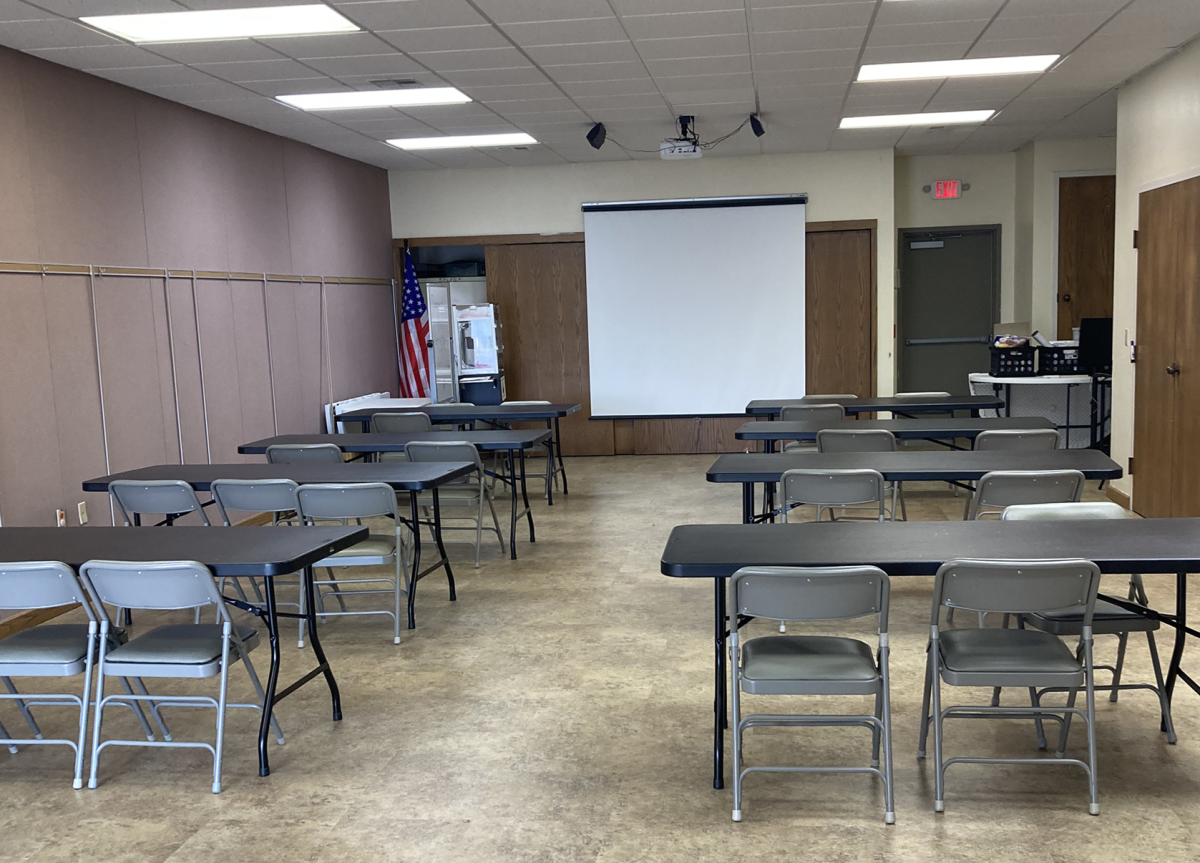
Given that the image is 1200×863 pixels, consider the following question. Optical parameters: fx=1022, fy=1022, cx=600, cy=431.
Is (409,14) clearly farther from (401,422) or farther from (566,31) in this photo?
(401,422)

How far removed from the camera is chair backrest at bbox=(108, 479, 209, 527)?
15.9ft

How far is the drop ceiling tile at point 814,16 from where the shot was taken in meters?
5.22

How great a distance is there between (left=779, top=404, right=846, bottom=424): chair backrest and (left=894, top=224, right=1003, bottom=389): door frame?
407 centimetres

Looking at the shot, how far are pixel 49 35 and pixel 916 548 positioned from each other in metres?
4.86

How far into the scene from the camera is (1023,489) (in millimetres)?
4465

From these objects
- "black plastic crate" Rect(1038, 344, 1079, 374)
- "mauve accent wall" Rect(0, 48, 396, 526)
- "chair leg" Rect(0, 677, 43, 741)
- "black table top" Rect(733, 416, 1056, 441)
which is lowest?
"chair leg" Rect(0, 677, 43, 741)

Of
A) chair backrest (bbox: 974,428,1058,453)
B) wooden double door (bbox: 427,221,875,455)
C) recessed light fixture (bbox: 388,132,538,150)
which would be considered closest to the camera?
chair backrest (bbox: 974,428,1058,453)

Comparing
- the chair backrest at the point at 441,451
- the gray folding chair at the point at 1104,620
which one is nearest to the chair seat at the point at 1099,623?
the gray folding chair at the point at 1104,620

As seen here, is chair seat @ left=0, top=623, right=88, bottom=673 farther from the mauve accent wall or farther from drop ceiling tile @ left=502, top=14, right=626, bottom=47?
drop ceiling tile @ left=502, top=14, right=626, bottom=47

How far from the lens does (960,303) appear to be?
437 inches

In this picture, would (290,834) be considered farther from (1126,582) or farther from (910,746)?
(1126,582)

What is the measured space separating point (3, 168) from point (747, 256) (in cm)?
686

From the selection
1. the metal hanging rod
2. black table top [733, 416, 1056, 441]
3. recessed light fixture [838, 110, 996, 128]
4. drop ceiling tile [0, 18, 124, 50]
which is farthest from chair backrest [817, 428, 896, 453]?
drop ceiling tile [0, 18, 124, 50]

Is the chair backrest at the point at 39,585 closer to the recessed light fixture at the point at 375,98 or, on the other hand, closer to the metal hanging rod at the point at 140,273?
the metal hanging rod at the point at 140,273
